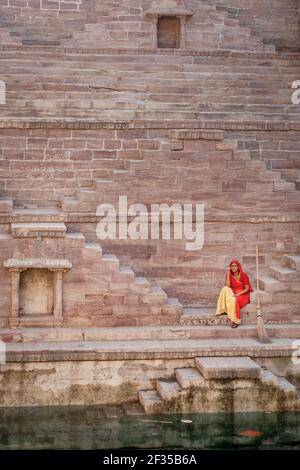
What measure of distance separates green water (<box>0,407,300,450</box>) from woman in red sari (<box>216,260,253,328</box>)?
1.93 meters

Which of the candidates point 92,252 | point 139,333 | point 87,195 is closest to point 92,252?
point 92,252

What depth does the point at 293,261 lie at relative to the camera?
1422cm

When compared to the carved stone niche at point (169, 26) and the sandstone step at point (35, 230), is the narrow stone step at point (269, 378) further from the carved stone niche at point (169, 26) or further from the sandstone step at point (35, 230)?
the carved stone niche at point (169, 26)

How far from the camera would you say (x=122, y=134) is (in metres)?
15.5

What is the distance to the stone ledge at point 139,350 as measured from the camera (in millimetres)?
12438

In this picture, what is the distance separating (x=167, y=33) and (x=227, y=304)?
758 centimetres

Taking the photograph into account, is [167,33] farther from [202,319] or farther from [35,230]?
[202,319]

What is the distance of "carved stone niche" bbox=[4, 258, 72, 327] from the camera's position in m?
13.1

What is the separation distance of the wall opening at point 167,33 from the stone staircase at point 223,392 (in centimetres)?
863

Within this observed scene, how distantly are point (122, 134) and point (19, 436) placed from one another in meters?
6.47

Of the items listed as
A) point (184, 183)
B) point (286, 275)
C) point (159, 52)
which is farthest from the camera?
point (159, 52)

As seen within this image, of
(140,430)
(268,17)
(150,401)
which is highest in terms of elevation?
(268,17)
